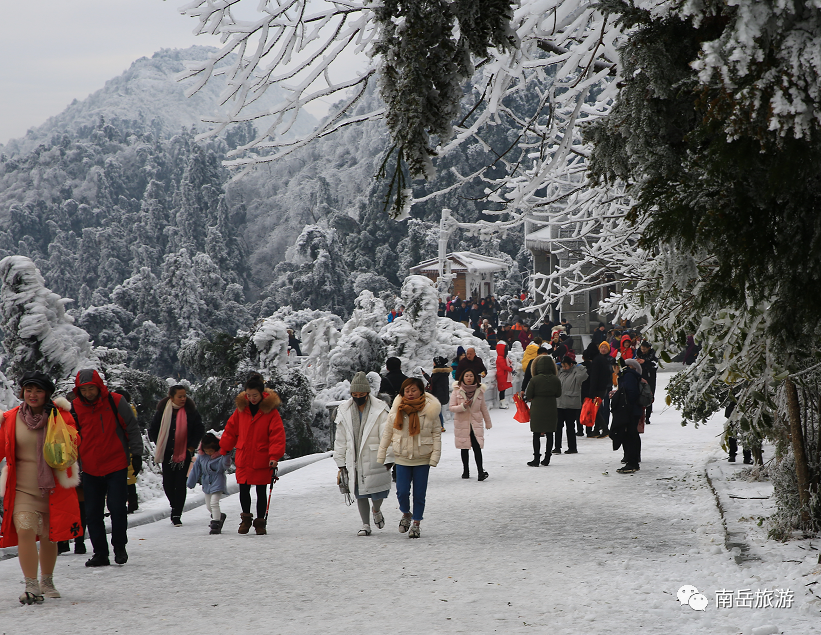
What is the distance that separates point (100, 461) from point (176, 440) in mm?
1935

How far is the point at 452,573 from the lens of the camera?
627 centimetres

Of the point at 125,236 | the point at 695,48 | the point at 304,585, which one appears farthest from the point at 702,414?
the point at 125,236

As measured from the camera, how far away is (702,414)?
32.0 feet

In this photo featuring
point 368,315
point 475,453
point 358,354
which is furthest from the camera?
point 368,315

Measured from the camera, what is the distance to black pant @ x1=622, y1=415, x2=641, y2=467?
11227 mm

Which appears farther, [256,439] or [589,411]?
[589,411]

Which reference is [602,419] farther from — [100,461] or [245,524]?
[100,461]

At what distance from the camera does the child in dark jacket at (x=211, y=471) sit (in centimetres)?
835

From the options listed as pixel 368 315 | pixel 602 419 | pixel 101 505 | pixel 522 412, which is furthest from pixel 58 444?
pixel 368 315

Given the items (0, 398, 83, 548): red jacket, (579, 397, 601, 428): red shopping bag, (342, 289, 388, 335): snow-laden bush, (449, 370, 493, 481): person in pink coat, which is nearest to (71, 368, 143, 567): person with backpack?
(0, 398, 83, 548): red jacket

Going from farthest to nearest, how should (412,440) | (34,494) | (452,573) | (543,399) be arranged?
1. (543,399)
2. (412,440)
3. (452,573)
4. (34,494)

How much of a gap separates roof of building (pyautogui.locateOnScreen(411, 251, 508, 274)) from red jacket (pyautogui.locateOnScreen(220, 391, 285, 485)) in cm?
3648

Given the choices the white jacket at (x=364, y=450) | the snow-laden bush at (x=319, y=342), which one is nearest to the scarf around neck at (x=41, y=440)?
the white jacket at (x=364, y=450)

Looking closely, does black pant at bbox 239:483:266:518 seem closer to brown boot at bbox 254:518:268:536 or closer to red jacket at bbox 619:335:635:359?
brown boot at bbox 254:518:268:536
